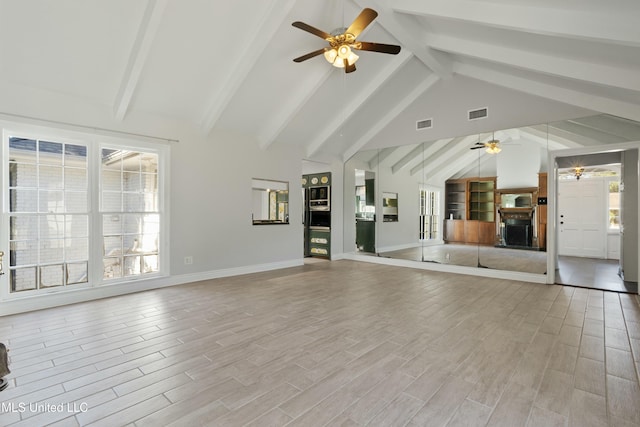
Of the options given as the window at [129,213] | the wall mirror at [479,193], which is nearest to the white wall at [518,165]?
the wall mirror at [479,193]

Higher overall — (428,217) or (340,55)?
(340,55)

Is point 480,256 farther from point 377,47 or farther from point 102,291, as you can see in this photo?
point 102,291

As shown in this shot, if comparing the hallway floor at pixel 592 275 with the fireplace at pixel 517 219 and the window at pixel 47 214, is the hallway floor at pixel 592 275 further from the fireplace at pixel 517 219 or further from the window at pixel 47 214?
the window at pixel 47 214

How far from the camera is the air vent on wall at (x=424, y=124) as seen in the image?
6825 millimetres

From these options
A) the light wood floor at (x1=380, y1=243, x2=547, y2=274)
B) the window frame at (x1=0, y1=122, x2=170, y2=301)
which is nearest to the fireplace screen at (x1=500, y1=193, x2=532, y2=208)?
the light wood floor at (x1=380, y1=243, x2=547, y2=274)

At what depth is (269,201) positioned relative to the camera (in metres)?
6.74

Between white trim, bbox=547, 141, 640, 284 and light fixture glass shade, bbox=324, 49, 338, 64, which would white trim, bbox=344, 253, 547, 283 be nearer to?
white trim, bbox=547, 141, 640, 284

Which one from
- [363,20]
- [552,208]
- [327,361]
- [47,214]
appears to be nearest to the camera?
[327,361]

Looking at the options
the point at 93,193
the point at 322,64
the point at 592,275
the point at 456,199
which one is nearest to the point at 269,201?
the point at 322,64

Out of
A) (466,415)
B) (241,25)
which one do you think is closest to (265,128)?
(241,25)

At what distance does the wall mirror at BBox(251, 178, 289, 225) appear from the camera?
643 centimetres

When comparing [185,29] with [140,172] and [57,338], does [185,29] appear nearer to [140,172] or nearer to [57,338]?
[140,172]

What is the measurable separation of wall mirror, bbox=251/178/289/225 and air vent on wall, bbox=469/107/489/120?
4102 mm

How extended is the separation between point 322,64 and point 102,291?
4890 millimetres
